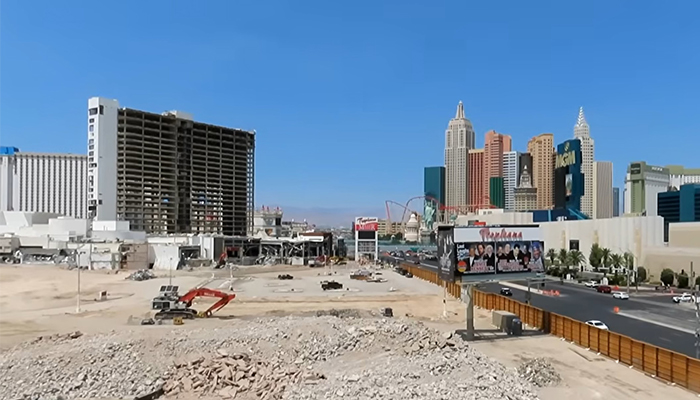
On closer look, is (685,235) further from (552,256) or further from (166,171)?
(166,171)

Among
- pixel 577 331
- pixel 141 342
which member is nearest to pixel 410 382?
pixel 141 342

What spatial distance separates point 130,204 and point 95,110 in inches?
1133

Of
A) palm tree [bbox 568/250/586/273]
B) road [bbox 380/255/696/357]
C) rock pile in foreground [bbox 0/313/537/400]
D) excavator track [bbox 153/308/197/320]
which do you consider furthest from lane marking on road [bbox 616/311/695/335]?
palm tree [bbox 568/250/586/273]

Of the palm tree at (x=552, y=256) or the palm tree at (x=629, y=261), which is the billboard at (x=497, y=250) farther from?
the palm tree at (x=552, y=256)

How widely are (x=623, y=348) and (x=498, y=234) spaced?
11.4 metres

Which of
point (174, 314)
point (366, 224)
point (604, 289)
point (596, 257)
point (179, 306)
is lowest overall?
point (604, 289)

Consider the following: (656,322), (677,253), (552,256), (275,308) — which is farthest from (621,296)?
(552,256)

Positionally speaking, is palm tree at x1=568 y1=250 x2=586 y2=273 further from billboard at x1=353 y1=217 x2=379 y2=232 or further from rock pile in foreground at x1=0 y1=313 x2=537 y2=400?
rock pile in foreground at x1=0 y1=313 x2=537 y2=400

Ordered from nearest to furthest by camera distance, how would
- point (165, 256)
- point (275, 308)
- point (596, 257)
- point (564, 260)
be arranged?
point (275, 308), point (596, 257), point (564, 260), point (165, 256)

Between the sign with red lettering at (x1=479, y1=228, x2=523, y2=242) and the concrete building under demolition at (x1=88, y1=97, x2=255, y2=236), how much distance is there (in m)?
139

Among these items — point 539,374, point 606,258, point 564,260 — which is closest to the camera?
point 539,374

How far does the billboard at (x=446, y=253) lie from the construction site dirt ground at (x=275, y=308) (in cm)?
561

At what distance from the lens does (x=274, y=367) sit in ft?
94.4

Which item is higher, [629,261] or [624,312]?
[629,261]
